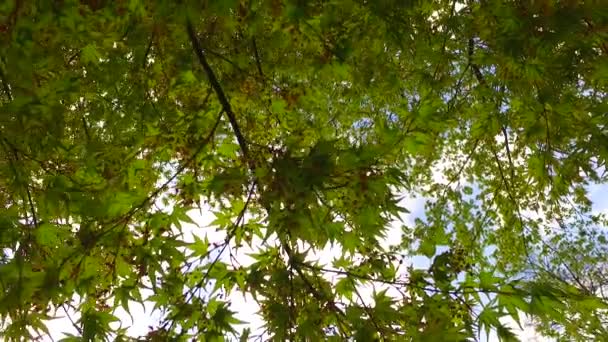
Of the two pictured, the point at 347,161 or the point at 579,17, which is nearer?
the point at 347,161

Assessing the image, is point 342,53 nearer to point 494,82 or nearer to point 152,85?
point 152,85

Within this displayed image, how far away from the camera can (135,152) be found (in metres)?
2.43

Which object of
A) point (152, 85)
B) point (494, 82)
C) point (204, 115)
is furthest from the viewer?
point (494, 82)

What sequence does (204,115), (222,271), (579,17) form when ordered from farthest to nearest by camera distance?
(204,115)
(222,271)
(579,17)

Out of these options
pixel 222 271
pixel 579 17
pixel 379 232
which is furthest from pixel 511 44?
pixel 222 271

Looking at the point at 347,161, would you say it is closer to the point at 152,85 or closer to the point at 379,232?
the point at 379,232

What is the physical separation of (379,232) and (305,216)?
0.46m

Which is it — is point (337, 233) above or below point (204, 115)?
below

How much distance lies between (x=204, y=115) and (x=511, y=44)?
1.53m

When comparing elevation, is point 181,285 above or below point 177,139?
below

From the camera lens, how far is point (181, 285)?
2215mm

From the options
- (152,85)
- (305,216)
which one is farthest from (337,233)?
(152,85)

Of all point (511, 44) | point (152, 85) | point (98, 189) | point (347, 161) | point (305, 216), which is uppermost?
point (152, 85)

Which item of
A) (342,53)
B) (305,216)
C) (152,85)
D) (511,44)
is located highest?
(152,85)
